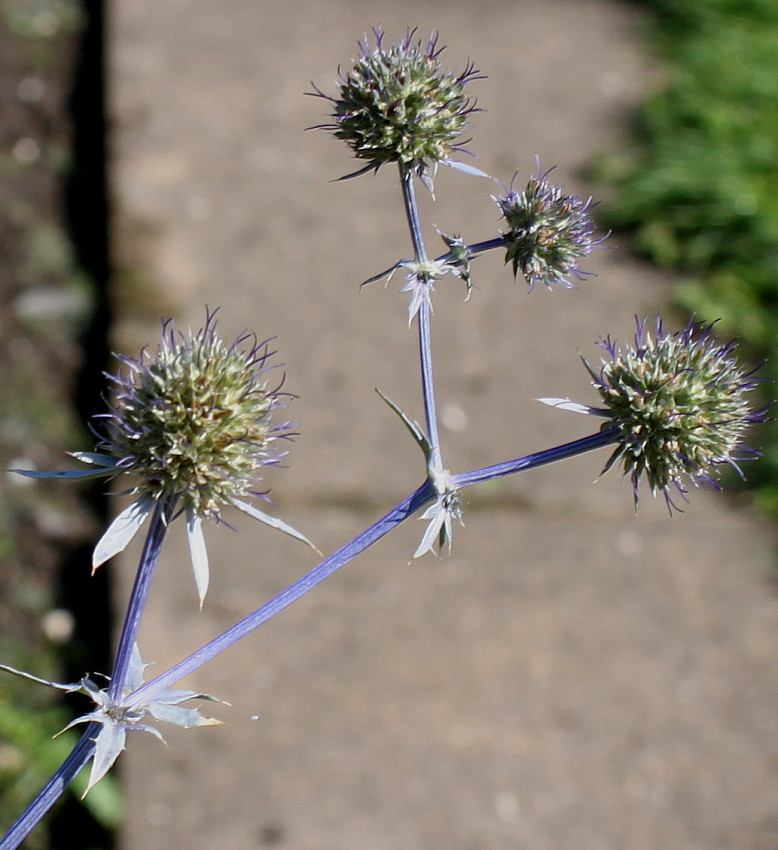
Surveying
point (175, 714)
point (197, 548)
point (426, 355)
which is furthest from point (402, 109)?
point (175, 714)

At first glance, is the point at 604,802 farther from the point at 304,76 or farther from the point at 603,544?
the point at 304,76

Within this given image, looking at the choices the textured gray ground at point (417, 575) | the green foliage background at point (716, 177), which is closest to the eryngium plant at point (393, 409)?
the textured gray ground at point (417, 575)

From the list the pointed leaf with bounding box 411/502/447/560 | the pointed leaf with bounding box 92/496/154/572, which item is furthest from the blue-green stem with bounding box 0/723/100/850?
the pointed leaf with bounding box 411/502/447/560

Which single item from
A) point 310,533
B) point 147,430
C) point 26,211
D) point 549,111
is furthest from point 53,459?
point 549,111

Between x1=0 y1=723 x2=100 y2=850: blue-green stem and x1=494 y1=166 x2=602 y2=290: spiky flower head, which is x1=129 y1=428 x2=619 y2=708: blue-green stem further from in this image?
x1=494 y1=166 x2=602 y2=290: spiky flower head

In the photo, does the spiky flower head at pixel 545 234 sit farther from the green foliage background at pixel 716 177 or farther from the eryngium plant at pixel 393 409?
the green foliage background at pixel 716 177
